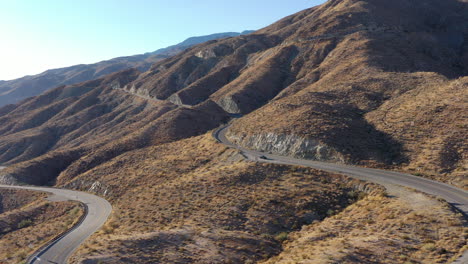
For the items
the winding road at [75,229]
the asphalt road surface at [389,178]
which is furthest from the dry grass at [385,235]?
the winding road at [75,229]

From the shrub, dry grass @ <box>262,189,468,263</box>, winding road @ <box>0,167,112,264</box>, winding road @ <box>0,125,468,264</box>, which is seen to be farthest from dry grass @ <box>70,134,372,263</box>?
dry grass @ <box>262,189,468,263</box>

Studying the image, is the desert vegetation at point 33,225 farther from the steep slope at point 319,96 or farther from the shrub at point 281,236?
the shrub at point 281,236

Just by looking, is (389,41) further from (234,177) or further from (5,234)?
(5,234)

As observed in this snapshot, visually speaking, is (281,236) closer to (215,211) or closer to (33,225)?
(215,211)

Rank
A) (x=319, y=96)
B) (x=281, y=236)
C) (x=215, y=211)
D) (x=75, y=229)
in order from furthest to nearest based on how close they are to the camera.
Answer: (x=319, y=96)
(x=75, y=229)
(x=215, y=211)
(x=281, y=236)

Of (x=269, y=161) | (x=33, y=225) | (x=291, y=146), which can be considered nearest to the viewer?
(x=33, y=225)

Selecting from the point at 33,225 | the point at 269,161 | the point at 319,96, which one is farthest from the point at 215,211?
the point at 319,96

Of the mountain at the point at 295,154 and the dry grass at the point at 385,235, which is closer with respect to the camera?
the dry grass at the point at 385,235
